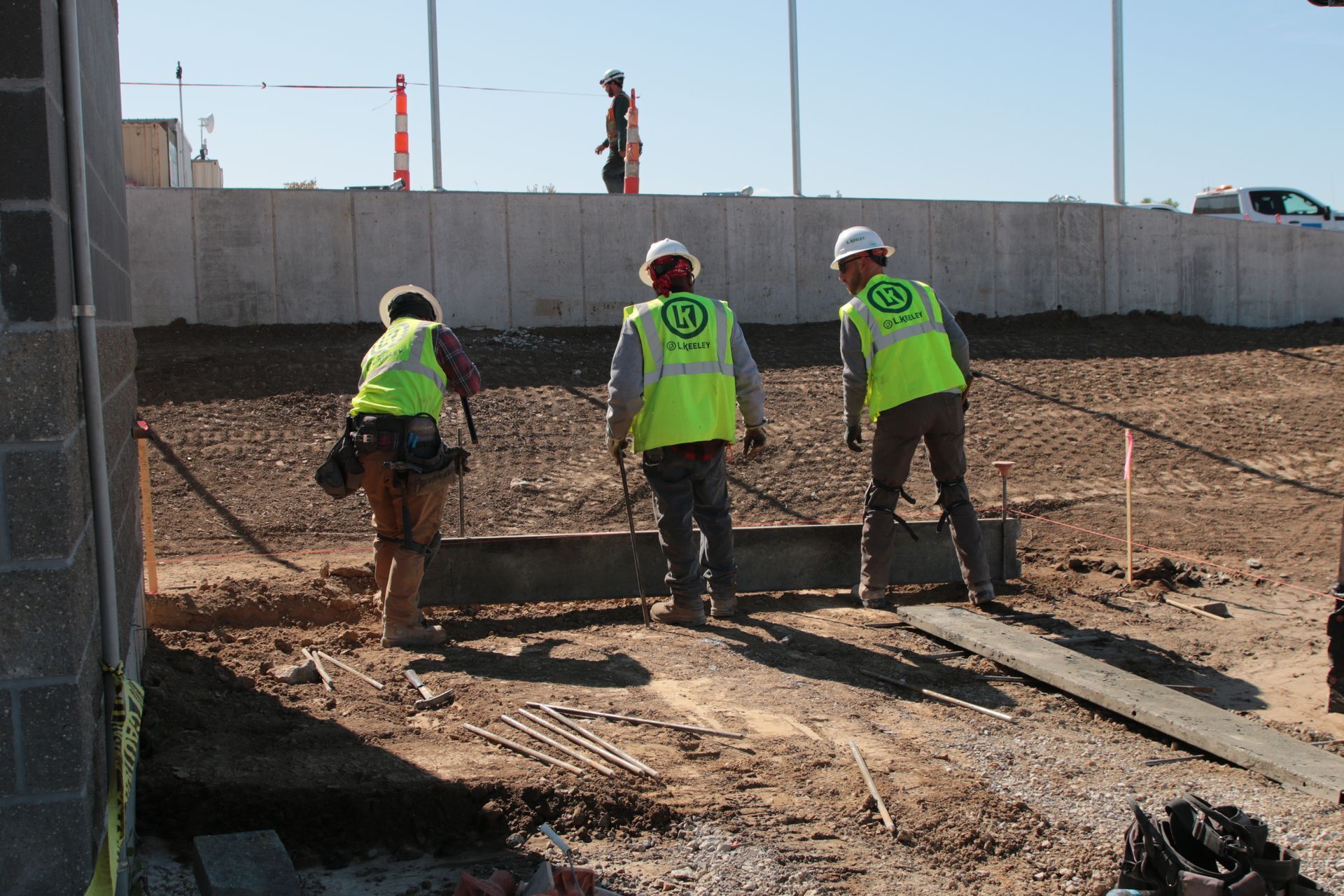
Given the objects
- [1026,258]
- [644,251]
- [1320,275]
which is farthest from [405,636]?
[1320,275]

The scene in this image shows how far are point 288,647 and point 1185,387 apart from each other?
33.2 feet

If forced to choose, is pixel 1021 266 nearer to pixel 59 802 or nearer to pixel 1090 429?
pixel 1090 429

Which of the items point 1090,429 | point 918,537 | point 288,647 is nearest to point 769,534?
point 918,537

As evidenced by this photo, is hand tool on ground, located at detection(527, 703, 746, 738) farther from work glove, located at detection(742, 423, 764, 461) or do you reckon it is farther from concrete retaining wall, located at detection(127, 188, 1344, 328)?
concrete retaining wall, located at detection(127, 188, 1344, 328)

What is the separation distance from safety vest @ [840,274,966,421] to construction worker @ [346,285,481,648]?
7.01 ft

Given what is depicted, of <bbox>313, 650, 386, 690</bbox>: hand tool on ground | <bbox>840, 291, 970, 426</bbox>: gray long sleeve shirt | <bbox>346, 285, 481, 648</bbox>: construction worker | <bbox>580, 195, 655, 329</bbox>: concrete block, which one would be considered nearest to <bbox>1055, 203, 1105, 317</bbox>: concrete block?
<bbox>580, 195, 655, 329</bbox>: concrete block

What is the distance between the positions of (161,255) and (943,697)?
9788mm

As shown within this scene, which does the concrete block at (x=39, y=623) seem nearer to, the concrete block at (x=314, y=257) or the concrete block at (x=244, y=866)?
the concrete block at (x=244, y=866)

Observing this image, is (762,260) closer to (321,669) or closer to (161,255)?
(161,255)

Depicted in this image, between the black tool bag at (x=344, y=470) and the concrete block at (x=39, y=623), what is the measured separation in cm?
302

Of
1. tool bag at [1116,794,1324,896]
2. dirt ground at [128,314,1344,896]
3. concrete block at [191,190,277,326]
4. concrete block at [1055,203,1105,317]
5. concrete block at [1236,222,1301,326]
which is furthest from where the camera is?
concrete block at [1236,222,1301,326]

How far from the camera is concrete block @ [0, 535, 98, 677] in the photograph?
107 inches

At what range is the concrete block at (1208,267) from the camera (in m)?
16.3

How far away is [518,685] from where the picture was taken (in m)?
5.12
